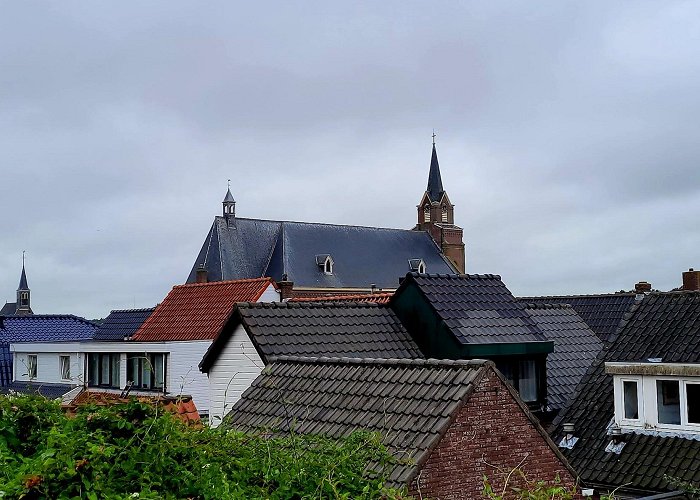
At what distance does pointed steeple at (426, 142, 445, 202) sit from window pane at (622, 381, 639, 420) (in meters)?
83.5

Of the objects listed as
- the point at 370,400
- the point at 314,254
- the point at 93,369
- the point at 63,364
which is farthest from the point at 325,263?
the point at 370,400

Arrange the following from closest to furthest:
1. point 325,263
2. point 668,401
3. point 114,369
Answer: point 668,401
point 114,369
point 325,263

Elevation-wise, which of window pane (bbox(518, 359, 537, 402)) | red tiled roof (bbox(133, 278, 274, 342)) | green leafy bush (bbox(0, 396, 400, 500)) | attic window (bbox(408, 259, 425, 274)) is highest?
attic window (bbox(408, 259, 425, 274))

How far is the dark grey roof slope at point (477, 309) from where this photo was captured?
647 inches

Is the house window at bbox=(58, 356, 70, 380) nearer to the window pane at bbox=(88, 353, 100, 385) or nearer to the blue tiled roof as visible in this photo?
the window pane at bbox=(88, 353, 100, 385)

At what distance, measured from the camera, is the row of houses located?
29.9ft

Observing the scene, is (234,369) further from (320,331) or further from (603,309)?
(603,309)

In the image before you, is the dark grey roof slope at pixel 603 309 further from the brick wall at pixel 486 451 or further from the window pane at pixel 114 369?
the brick wall at pixel 486 451

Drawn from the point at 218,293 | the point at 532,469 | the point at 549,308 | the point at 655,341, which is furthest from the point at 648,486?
the point at 218,293

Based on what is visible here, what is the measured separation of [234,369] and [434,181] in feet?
291

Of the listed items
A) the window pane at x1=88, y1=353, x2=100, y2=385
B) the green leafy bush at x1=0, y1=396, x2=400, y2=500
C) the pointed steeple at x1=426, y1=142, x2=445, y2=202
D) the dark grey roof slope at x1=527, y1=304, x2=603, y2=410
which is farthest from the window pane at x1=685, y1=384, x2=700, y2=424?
the pointed steeple at x1=426, y1=142, x2=445, y2=202

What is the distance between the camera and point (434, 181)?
4033 inches

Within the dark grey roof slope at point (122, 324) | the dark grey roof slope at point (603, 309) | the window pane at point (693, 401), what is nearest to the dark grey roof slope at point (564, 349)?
the window pane at point (693, 401)

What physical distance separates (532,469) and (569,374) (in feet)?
33.9
